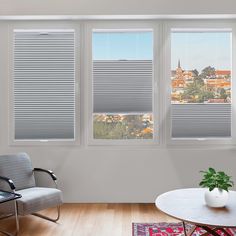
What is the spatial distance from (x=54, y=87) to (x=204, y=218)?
2949 millimetres

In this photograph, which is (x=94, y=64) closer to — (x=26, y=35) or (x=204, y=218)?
(x=26, y=35)

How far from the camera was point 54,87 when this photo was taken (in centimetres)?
504

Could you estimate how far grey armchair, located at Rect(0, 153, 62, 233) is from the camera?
3.80 meters

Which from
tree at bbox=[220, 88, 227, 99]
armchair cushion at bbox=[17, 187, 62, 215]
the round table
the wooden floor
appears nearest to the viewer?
the round table

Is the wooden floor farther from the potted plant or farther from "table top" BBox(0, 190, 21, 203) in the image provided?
the potted plant

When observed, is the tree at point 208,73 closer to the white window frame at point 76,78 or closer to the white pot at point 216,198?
the white window frame at point 76,78

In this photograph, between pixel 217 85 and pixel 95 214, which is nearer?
pixel 95 214

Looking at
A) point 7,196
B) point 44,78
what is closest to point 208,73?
point 44,78

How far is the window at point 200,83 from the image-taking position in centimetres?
505

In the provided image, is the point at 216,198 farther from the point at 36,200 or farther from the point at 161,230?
the point at 36,200

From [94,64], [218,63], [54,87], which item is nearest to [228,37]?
[218,63]
